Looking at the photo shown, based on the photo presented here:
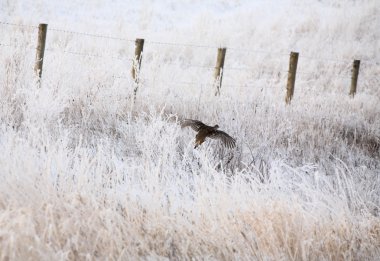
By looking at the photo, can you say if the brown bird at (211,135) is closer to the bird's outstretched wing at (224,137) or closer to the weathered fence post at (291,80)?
the bird's outstretched wing at (224,137)

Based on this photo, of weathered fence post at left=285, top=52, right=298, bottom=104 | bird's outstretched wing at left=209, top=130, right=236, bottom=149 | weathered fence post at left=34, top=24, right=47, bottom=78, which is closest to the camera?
bird's outstretched wing at left=209, top=130, right=236, bottom=149

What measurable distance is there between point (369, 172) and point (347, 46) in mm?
10958

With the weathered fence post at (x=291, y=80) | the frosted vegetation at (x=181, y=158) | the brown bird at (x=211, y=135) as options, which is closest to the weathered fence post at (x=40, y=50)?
the frosted vegetation at (x=181, y=158)

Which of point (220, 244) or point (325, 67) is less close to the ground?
point (325, 67)

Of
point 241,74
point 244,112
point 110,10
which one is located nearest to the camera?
point 244,112

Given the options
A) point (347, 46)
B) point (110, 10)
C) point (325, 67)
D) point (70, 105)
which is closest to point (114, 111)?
point (70, 105)

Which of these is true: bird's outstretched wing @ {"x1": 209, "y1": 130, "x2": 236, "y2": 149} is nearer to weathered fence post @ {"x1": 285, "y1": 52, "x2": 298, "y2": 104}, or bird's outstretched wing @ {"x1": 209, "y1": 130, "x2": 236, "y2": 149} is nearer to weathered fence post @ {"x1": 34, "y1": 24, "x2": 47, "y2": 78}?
weathered fence post @ {"x1": 34, "y1": 24, "x2": 47, "y2": 78}


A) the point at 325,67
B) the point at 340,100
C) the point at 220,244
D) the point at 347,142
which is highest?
the point at 325,67

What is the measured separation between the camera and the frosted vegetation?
2.42 metres

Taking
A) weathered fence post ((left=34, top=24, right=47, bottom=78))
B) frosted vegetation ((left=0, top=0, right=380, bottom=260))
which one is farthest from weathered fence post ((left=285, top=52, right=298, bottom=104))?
weathered fence post ((left=34, top=24, right=47, bottom=78))

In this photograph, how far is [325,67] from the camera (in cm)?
1377

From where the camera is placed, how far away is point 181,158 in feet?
15.5

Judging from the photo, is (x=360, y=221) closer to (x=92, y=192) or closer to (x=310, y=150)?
(x=92, y=192)

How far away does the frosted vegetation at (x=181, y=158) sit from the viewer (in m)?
2.42
